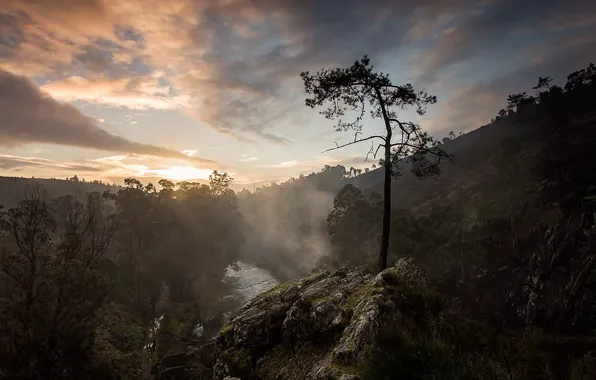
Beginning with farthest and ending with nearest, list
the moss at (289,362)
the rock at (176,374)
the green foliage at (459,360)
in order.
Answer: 1. the rock at (176,374)
2. the moss at (289,362)
3. the green foliage at (459,360)

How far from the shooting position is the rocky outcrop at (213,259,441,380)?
27.0 ft

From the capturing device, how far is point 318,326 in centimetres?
1054

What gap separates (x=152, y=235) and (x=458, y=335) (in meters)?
53.9

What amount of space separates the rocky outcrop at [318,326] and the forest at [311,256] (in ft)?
6.46

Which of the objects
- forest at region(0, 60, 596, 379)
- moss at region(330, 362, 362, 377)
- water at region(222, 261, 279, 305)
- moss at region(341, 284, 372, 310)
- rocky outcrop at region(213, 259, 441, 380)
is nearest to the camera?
moss at region(330, 362, 362, 377)

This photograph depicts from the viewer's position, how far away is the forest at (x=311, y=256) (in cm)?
1753

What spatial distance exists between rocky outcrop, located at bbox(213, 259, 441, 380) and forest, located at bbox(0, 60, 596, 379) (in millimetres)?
1969

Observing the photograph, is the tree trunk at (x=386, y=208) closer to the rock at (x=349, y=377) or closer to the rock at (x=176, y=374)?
the rock at (x=349, y=377)

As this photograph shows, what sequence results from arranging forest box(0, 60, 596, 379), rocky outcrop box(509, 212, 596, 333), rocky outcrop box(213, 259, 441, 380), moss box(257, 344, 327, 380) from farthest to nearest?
rocky outcrop box(509, 212, 596, 333) → forest box(0, 60, 596, 379) → moss box(257, 344, 327, 380) → rocky outcrop box(213, 259, 441, 380)

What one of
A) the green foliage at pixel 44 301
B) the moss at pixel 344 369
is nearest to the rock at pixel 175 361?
the green foliage at pixel 44 301

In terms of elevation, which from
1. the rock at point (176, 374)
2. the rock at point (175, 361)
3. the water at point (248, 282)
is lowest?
the water at point (248, 282)

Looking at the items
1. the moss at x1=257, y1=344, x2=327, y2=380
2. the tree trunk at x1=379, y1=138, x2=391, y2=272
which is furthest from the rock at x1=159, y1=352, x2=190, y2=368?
the tree trunk at x1=379, y1=138, x2=391, y2=272

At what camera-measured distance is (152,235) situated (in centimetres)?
5316

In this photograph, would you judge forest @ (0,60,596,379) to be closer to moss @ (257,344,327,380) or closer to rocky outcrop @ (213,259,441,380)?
rocky outcrop @ (213,259,441,380)
